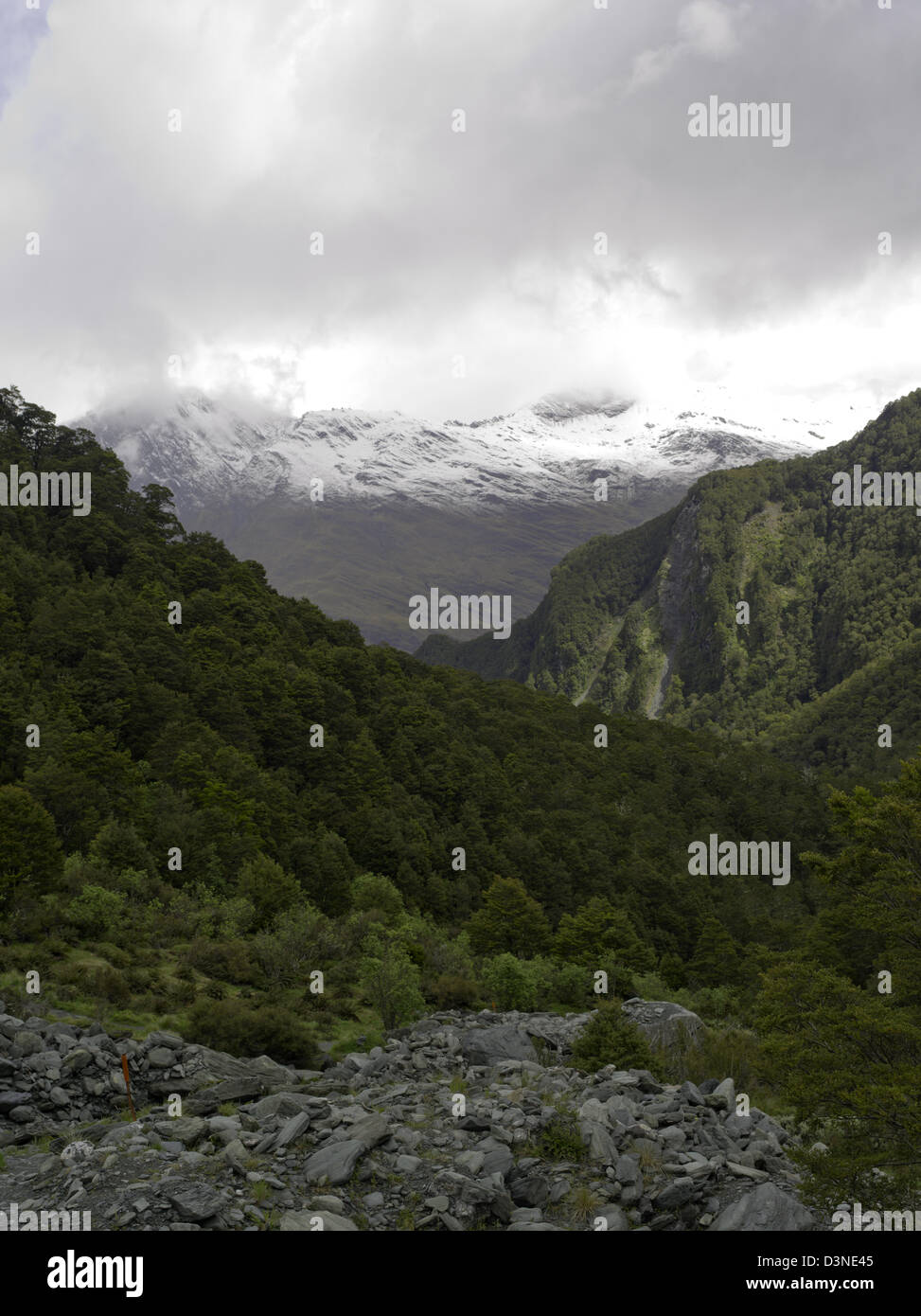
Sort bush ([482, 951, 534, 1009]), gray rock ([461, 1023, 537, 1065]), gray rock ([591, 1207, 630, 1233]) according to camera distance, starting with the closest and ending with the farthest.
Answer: gray rock ([591, 1207, 630, 1233])
gray rock ([461, 1023, 537, 1065])
bush ([482, 951, 534, 1009])

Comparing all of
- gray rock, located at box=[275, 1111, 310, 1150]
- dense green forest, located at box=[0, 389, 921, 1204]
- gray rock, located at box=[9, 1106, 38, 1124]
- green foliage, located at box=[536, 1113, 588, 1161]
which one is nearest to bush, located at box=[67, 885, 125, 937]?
dense green forest, located at box=[0, 389, 921, 1204]

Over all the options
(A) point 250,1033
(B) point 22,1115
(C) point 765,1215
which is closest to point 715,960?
(A) point 250,1033

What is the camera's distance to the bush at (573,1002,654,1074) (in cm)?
2008

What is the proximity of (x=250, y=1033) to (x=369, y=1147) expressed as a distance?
9.22 m

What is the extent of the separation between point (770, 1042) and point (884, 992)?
9.34 ft

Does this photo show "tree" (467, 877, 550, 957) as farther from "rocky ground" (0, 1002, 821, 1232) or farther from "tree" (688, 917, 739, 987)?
"rocky ground" (0, 1002, 821, 1232)

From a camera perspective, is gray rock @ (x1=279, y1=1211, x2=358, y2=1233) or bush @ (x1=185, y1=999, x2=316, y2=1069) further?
bush @ (x1=185, y1=999, x2=316, y2=1069)

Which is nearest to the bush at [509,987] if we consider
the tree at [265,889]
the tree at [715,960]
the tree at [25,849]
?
A: the tree at [265,889]

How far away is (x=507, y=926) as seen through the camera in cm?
4738

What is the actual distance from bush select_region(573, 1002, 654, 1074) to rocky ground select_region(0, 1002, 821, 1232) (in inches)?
40.3

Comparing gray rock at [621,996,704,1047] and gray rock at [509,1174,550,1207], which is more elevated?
gray rock at [509,1174,550,1207]

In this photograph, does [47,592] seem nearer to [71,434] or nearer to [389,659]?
[71,434]
